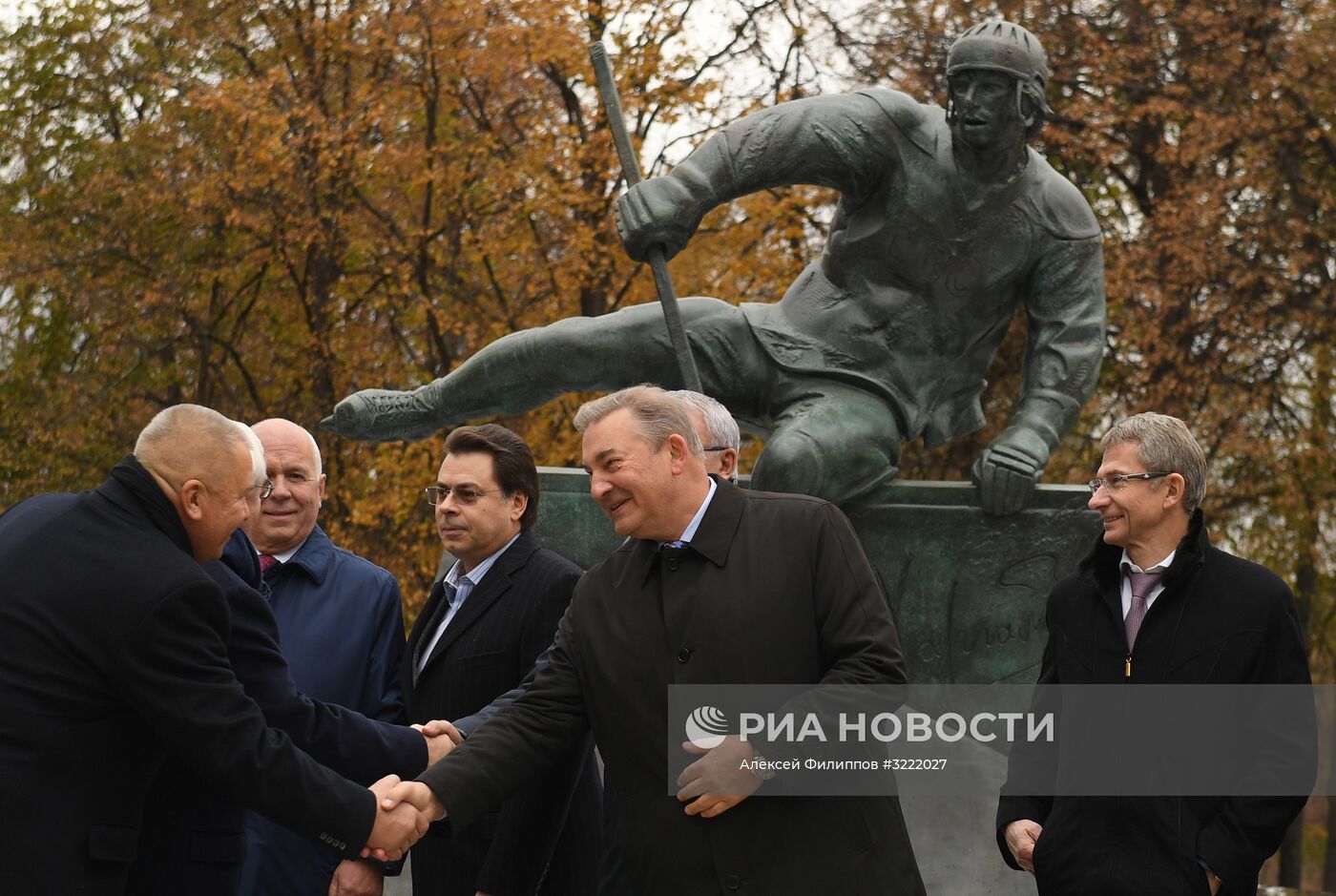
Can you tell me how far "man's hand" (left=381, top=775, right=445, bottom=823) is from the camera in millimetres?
3963

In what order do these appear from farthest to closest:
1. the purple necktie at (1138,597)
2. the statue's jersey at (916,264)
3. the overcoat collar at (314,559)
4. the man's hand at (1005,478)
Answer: the man's hand at (1005,478) → the statue's jersey at (916,264) → the overcoat collar at (314,559) → the purple necktie at (1138,597)

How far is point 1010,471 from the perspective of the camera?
6348mm

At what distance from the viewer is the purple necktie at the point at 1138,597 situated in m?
4.13

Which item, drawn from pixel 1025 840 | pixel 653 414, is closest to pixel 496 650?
pixel 653 414

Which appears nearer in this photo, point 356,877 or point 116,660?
point 116,660

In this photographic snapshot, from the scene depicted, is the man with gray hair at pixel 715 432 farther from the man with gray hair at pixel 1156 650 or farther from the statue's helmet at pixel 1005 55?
the statue's helmet at pixel 1005 55

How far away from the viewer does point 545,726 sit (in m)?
3.98

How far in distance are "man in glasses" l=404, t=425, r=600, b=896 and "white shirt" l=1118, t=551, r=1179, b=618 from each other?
1375mm

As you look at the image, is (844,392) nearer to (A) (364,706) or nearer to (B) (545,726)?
(A) (364,706)

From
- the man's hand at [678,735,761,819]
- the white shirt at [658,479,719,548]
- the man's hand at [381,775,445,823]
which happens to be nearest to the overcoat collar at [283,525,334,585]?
the man's hand at [381,775,445,823]

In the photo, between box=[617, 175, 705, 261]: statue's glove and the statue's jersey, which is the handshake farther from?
the statue's jersey

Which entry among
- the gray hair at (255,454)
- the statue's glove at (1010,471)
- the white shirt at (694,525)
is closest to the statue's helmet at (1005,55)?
the statue's glove at (1010,471)

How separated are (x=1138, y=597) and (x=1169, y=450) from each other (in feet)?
1.17

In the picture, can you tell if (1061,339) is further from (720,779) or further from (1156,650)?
(720,779)
